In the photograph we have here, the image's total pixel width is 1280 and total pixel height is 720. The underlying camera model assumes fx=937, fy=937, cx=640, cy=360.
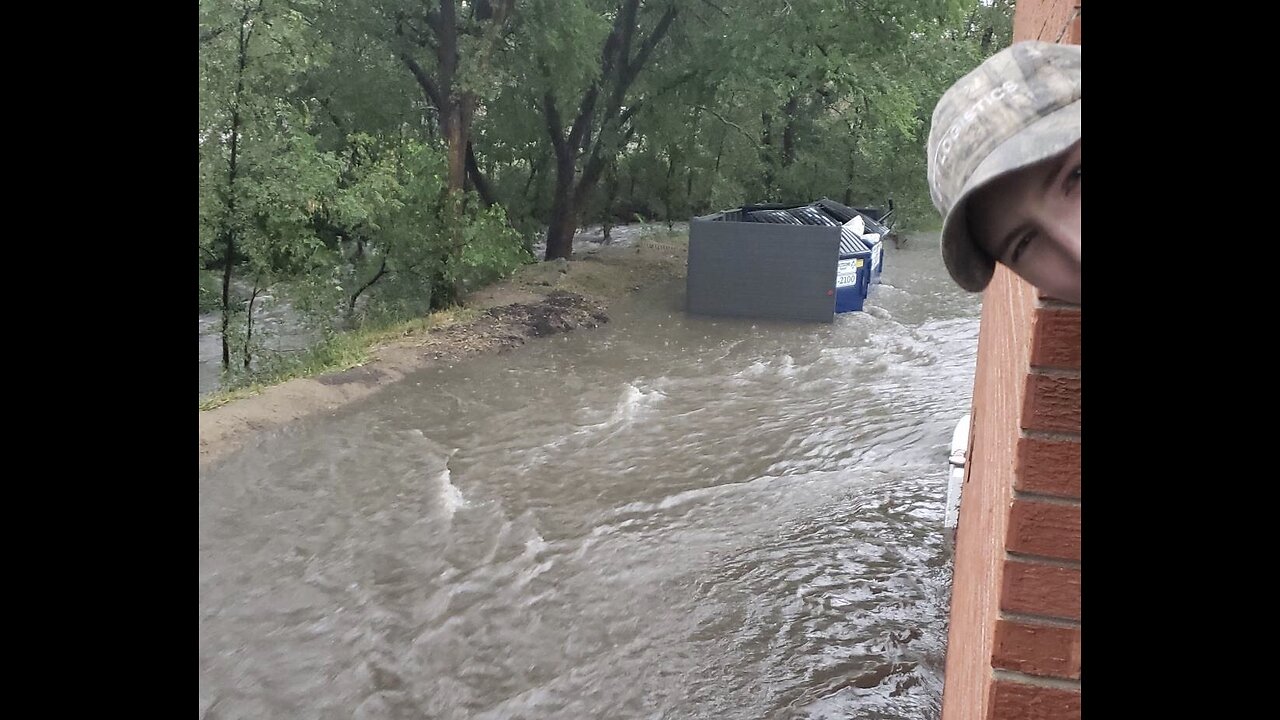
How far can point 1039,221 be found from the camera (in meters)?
0.98

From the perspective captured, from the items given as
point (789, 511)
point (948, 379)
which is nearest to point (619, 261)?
point (948, 379)

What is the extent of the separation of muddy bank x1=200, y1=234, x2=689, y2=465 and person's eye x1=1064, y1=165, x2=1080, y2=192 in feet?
31.0

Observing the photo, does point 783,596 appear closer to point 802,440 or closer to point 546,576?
point 546,576

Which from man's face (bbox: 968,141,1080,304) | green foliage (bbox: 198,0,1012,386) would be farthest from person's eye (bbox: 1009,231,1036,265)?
green foliage (bbox: 198,0,1012,386)

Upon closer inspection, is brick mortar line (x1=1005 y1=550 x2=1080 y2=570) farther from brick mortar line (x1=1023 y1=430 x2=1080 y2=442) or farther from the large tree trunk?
the large tree trunk

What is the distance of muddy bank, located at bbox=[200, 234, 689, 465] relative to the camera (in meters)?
10.1

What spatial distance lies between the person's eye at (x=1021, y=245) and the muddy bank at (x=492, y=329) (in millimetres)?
9368

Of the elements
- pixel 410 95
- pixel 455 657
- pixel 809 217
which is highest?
pixel 410 95

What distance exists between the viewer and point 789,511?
8.05m

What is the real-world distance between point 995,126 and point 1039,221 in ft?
0.39

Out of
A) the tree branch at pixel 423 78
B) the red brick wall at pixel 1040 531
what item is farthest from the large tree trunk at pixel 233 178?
the red brick wall at pixel 1040 531

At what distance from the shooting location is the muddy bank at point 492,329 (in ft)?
33.1

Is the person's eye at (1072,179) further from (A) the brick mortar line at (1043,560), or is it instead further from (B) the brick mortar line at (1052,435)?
(A) the brick mortar line at (1043,560)

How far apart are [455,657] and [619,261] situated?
1520cm
